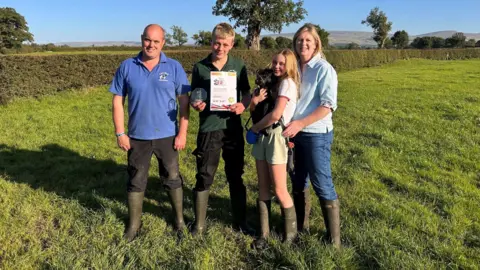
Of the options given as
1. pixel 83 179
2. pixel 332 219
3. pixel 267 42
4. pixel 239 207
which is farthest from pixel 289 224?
pixel 267 42

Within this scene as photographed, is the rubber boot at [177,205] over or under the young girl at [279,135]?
under

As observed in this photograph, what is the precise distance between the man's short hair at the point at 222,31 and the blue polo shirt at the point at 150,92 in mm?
573

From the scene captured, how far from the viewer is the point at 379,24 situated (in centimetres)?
6297

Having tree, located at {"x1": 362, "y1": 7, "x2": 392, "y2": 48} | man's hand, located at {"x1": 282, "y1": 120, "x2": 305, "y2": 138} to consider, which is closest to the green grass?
man's hand, located at {"x1": 282, "y1": 120, "x2": 305, "y2": 138}

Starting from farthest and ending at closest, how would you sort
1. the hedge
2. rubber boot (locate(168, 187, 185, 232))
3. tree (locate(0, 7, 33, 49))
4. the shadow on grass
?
tree (locate(0, 7, 33, 49)) → the hedge → the shadow on grass → rubber boot (locate(168, 187, 185, 232))

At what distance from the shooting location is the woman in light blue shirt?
2852 mm

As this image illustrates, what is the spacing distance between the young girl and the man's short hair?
0.46 m

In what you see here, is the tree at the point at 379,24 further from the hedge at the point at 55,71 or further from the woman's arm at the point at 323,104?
the woman's arm at the point at 323,104

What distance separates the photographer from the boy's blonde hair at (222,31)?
3123 millimetres

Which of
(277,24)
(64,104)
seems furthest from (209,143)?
(277,24)

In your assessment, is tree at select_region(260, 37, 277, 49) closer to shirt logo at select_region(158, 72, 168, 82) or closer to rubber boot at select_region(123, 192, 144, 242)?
shirt logo at select_region(158, 72, 168, 82)

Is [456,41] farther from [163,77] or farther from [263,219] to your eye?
[163,77]

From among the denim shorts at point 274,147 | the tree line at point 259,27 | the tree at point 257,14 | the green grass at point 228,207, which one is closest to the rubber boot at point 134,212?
the green grass at point 228,207

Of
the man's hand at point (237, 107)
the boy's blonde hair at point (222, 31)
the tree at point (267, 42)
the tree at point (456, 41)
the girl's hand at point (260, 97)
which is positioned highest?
the tree at point (456, 41)
